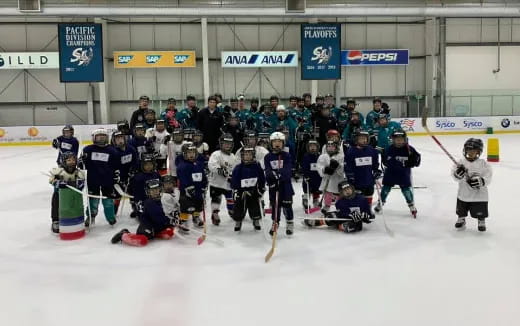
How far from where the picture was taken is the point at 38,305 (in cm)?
357

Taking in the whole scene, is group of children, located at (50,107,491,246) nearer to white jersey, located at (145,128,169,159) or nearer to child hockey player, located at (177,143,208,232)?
child hockey player, located at (177,143,208,232)

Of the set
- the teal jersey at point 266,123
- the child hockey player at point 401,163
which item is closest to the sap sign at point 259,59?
the teal jersey at point 266,123

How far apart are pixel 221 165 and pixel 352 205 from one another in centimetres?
162

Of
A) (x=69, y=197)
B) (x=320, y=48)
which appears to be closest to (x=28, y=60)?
(x=320, y=48)

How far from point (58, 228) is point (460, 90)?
19332 mm

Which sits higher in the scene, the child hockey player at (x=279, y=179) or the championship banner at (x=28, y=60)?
the championship banner at (x=28, y=60)

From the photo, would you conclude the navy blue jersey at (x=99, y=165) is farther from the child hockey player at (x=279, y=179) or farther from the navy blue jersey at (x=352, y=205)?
the navy blue jersey at (x=352, y=205)

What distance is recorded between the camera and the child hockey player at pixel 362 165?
5836 mm

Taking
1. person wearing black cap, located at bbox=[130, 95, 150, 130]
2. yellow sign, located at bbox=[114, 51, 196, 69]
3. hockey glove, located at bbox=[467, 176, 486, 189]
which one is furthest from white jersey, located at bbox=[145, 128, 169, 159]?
yellow sign, located at bbox=[114, 51, 196, 69]

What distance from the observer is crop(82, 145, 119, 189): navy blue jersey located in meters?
5.79

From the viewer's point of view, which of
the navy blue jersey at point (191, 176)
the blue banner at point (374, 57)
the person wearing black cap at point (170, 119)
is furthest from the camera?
the blue banner at point (374, 57)

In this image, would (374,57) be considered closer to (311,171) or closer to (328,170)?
(311,171)

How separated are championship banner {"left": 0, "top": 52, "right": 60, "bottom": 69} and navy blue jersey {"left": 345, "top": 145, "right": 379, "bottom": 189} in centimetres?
1629

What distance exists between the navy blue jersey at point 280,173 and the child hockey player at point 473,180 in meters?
1.76
